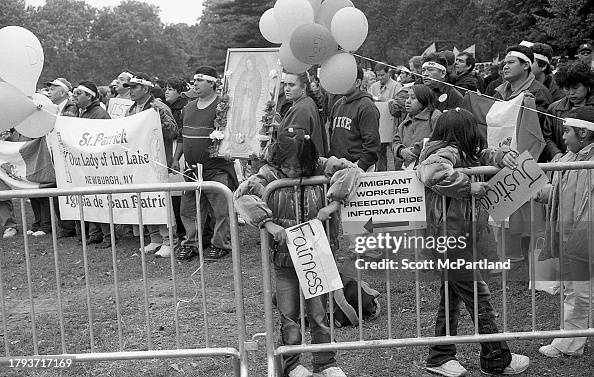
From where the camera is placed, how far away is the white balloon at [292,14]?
608 cm

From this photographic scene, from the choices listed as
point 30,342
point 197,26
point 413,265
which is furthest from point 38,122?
point 197,26

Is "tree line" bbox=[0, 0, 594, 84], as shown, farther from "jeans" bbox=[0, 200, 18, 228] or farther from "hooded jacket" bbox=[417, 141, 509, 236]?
"hooded jacket" bbox=[417, 141, 509, 236]

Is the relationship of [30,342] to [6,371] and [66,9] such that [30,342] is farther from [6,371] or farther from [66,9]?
[66,9]

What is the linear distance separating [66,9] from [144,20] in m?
15.3

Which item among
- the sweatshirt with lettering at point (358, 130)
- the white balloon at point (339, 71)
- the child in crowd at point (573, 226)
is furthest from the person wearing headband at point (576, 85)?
the white balloon at point (339, 71)

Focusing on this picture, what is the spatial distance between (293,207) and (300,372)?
113cm

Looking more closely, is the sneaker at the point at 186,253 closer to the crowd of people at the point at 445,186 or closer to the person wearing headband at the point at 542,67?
the crowd of people at the point at 445,186

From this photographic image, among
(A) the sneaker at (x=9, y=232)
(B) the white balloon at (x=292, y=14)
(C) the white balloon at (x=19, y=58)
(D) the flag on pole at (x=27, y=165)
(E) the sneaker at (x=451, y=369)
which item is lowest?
(A) the sneaker at (x=9, y=232)

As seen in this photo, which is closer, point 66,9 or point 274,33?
point 274,33

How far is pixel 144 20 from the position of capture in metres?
119

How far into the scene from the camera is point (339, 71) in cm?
609

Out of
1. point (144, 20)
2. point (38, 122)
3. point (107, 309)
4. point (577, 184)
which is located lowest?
point (107, 309)

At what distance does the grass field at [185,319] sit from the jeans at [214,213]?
32 centimetres

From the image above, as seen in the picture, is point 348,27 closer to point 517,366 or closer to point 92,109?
point 517,366
